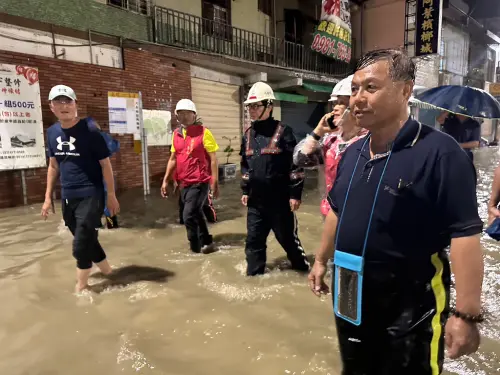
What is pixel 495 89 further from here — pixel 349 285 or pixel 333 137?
pixel 349 285

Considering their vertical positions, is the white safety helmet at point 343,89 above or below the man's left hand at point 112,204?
above

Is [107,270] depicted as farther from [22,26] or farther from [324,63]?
[324,63]

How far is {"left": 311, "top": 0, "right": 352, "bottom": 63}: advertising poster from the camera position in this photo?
14.5m

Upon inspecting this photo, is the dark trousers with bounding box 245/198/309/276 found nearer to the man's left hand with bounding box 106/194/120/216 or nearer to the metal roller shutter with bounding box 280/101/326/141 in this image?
the man's left hand with bounding box 106/194/120/216

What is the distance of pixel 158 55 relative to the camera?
33.3 feet

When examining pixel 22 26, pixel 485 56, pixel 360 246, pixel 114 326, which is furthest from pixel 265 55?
pixel 485 56

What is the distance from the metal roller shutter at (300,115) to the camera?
15.9 meters

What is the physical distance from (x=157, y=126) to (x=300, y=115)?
27.4ft

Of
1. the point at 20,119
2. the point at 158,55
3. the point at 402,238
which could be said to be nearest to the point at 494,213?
the point at 402,238

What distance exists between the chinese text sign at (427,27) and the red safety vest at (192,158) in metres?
14.1

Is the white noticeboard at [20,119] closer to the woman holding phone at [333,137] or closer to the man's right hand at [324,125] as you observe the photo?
the woman holding phone at [333,137]

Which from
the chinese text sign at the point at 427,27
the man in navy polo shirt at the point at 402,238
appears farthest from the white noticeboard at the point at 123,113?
the chinese text sign at the point at 427,27

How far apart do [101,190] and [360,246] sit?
2.90 m

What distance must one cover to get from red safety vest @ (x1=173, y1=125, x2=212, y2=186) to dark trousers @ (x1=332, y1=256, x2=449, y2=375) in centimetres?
360
